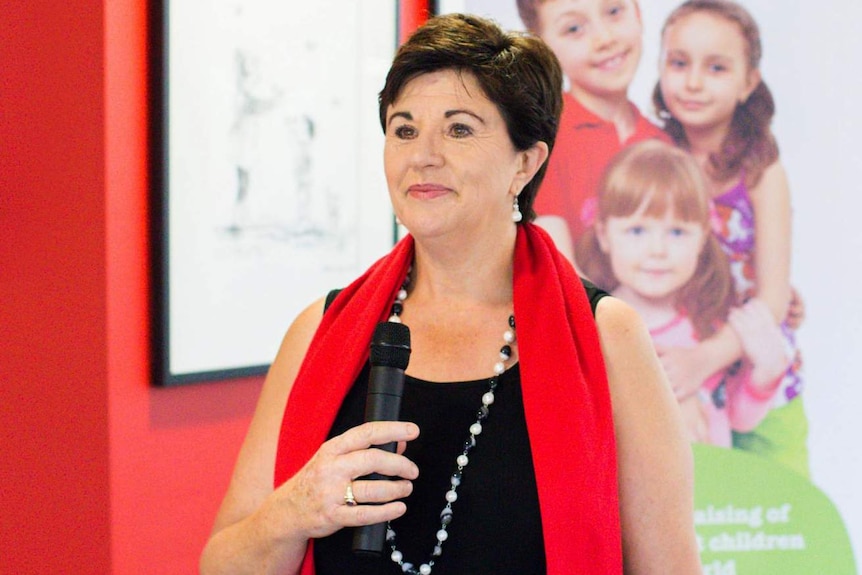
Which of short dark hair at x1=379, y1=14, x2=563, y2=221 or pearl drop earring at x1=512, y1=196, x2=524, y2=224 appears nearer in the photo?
short dark hair at x1=379, y1=14, x2=563, y2=221

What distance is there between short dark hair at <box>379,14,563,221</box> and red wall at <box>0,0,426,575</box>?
0.88 metres

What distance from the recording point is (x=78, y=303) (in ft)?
8.42

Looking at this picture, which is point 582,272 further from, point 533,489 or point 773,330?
Result: point 533,489

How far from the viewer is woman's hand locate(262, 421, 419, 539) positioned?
1.55 meters

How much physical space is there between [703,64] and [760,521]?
51.5 inches

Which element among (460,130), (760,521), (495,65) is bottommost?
(760,521)

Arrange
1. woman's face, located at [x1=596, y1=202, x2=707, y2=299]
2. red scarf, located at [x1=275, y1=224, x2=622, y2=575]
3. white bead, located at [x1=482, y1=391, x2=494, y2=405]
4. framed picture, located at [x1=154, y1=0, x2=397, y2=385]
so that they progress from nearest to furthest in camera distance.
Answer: red scarf, located at [x1=275, y1=224, x2=622, y2=575] → white bead, located at [x1=482, y1=391, x2=494, y2=405] → framed picture, located at [x1=154, y1=0, x2=397, y2=385] → woman's face, located at [x1=596, y1=202, x2=707, y2=299]

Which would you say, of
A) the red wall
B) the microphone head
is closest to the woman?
the microphone head

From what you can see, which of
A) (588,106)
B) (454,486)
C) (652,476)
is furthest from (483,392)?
(588,106)

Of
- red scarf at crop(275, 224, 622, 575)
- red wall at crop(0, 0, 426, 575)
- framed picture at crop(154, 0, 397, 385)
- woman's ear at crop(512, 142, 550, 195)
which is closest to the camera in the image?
red scarf at crop(275, 224, 622, 575)

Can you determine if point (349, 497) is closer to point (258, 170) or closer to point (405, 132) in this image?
point (405, 132)

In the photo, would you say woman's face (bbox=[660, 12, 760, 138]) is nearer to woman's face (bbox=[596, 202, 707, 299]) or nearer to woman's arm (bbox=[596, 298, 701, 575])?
woman's face (bbox=[596, 202, 707, 299])

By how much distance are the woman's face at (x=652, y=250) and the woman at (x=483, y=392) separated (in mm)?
1158

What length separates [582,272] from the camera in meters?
3.17
